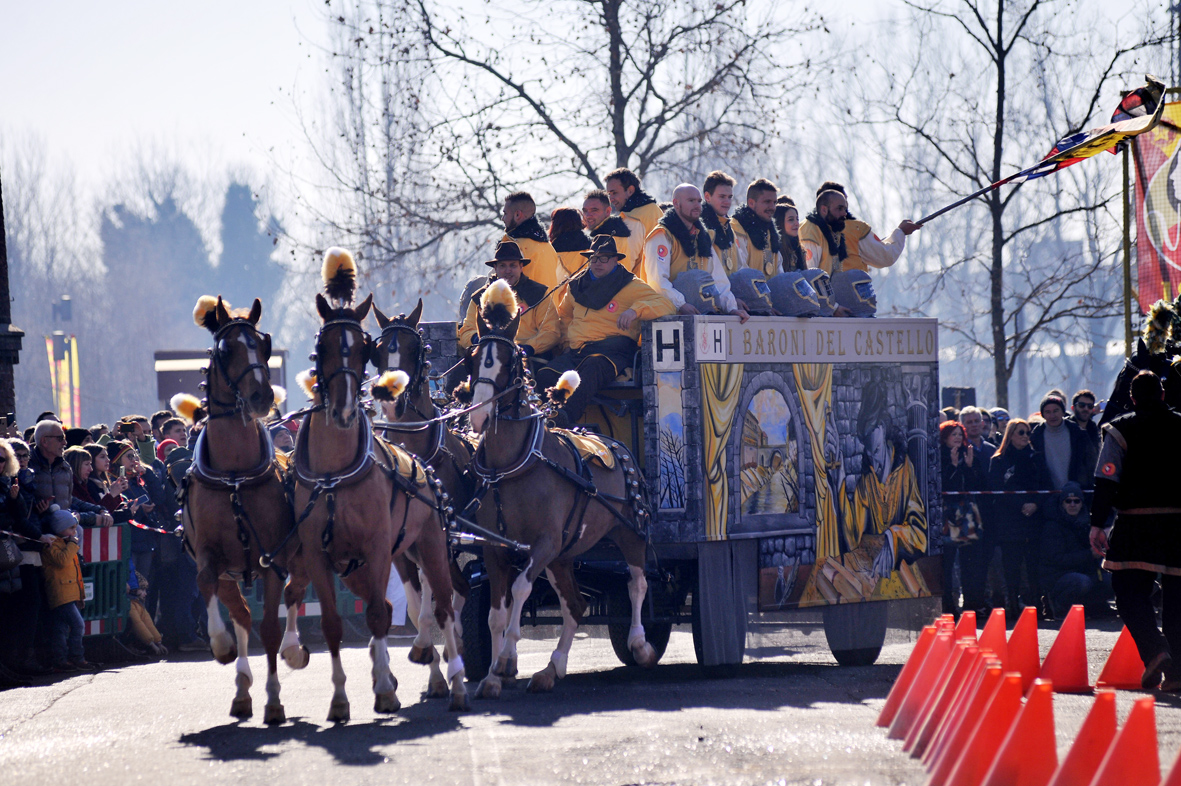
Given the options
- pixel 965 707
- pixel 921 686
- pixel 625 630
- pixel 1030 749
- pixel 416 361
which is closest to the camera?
pixel 1030 749

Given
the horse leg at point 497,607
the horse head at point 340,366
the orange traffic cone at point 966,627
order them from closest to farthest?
the orange traffic cone at point 966,627 < the horse head at point 340,366 < the horse leg at point 497,607

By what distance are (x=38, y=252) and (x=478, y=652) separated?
62.4m

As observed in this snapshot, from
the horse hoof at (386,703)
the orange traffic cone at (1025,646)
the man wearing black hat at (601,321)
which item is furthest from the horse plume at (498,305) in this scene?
the orange traffic cone at (1025,646)

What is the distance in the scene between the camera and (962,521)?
48.9 ft

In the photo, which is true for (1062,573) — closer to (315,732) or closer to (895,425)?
(895,425)

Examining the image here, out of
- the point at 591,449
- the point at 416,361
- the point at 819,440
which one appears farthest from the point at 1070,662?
the point at 416,361

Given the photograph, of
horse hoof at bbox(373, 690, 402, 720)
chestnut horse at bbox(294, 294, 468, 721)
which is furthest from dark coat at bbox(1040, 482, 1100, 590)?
horse hoof at bbox(373, 690, 402, 720)

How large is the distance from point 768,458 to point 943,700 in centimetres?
367

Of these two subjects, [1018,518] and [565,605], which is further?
[1018,518]

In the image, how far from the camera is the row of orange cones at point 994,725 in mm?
4801

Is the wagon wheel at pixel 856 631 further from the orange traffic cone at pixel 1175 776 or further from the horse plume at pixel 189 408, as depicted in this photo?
the orange traffic cone at pixel 1175 776

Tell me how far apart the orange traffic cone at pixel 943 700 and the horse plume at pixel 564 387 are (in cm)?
383

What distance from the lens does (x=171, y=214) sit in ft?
261

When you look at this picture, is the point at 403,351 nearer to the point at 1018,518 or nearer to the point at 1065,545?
the point at 1018,518
